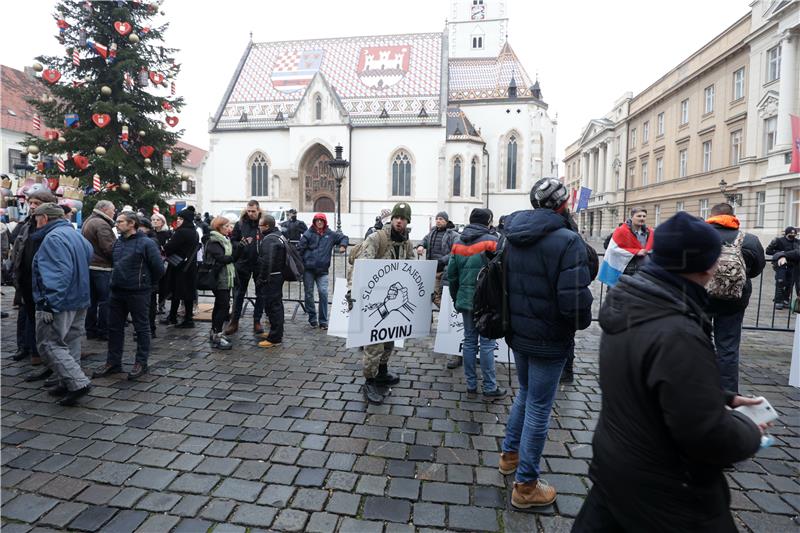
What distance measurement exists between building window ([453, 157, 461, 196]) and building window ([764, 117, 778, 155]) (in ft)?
65.7

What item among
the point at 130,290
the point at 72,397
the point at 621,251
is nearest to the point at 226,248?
the point at 130,290

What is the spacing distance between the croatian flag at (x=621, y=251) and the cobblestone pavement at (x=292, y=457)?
53.4 inches

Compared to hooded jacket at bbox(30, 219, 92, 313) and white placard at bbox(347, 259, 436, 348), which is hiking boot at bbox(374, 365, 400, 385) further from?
hooded jacket at bbox(30, 219, 92, 313)

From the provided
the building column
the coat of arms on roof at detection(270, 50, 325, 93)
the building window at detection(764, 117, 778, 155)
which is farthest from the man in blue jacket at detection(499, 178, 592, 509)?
the coat of arms on roof at detection(270, 50, 325, 93)

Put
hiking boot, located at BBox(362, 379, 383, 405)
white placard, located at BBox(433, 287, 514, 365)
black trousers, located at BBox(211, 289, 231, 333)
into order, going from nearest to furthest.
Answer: hiking boot, located at BBox(362, 379, 383, 405)
white placard, located at BBox(433, 287, 514, 365)
black trousers, located at BBox(211, 289, 231, 333)

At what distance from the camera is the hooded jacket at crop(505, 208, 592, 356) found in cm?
275

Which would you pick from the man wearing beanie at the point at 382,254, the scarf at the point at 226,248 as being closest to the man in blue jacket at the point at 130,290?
the scarf at the point at 226,248

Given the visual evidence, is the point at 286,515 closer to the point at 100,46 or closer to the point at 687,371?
the point at 687,371

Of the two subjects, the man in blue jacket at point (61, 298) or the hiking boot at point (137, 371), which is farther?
the hiking boot at point (137, 371)

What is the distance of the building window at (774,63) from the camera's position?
80.8 feet

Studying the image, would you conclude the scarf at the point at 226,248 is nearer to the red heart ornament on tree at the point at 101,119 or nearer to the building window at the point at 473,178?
the red heart ornament on tree at the point at 101,119

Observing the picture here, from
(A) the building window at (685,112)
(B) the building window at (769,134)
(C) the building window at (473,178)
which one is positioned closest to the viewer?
(B) the building window at (769,134)

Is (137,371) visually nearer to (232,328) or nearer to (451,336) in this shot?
(232,328)

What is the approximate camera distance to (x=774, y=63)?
82.3 feet
